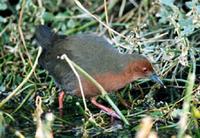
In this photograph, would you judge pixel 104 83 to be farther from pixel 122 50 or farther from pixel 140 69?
pixel 122 50

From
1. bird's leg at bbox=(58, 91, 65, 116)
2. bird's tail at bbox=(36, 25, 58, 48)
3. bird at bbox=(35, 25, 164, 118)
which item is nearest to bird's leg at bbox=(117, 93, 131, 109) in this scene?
bird at bbox=(35, 25, 164, 118)

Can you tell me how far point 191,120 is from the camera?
4.93 meters

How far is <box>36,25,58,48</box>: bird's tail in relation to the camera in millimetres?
5879

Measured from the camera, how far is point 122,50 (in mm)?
6172

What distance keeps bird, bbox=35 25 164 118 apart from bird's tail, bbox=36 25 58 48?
174mm

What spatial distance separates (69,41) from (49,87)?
0.60 metres

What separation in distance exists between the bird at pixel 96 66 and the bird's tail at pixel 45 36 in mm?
174

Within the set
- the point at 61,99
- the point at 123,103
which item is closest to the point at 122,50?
the point at 123,103

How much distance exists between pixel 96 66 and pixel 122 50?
76 centimetres

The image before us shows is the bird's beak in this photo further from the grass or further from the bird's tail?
the bird's tail

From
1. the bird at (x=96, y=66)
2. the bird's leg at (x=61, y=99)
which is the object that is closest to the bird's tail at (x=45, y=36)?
the bird at (x=96, y=66)

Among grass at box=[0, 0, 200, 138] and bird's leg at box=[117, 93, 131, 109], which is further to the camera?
bird's leg at box=[117, 93, 131, 109]

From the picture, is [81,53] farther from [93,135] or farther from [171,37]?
[171,37]

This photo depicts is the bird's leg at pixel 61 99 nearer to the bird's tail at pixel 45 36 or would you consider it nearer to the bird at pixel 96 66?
the bird at pixel 96 66
